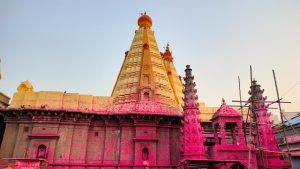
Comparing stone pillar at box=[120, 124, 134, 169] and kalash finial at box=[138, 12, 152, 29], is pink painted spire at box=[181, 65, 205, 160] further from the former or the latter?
kalash finial at box=[138, 12, 152, 29]

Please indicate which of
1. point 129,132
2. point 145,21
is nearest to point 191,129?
point 129,132

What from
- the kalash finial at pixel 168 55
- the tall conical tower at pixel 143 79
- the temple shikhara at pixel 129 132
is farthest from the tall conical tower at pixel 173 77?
the temple shikhara at pixel 129 132

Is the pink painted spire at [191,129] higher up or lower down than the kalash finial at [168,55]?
lower down

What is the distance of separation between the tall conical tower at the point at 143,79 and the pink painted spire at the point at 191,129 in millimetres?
3219

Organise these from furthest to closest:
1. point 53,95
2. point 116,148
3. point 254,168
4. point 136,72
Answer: point 136,72
point 53,95
point 116,148
point 254,168

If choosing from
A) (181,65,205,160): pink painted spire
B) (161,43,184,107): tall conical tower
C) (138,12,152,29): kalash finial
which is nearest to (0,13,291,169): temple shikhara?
(181,65,205,160): pink painted spire

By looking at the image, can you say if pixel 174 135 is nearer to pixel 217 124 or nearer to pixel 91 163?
pixel 217 124

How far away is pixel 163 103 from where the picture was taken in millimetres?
21078

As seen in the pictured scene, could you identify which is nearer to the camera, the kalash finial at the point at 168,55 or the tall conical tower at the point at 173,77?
the tall conical tower at the point at 173,77

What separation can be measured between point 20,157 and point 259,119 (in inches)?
707

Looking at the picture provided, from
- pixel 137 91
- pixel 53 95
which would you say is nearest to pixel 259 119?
pixel 137 91

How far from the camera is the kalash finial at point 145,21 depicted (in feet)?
93.7

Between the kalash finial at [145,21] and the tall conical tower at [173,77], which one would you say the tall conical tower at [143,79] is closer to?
the kalash finial at [145,21]

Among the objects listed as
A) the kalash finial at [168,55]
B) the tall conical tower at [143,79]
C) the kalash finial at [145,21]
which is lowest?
the tall conical tower at [143,79]
